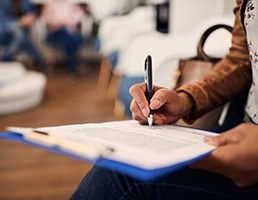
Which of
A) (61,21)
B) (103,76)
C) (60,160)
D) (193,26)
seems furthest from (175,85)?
(61,21)

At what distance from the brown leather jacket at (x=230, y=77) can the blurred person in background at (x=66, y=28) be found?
2.92m

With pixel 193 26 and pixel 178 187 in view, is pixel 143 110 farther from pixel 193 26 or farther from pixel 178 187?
pixel 193 26

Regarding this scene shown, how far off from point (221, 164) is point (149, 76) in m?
0.22

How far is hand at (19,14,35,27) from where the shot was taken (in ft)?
11.2

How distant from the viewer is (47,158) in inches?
65.3

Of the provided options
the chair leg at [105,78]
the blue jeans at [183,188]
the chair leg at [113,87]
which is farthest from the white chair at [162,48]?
the chair leg at [105,78]

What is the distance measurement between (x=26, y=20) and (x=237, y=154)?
132 inches

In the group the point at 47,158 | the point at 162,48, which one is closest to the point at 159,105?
the point at 162,48

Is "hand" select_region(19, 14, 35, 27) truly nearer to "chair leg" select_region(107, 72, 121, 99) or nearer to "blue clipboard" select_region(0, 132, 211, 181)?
"chair leg" select_region(107, 72, 121, 99)

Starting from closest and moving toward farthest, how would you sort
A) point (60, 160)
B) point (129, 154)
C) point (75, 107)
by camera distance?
point (129, 154), point (60, 160), point (75, 107)

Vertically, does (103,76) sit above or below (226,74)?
below

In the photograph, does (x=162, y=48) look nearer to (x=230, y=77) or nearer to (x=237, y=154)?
(x=230, y=77)

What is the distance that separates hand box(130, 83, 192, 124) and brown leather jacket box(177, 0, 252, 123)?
82 mm

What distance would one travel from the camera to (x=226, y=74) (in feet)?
2.30
